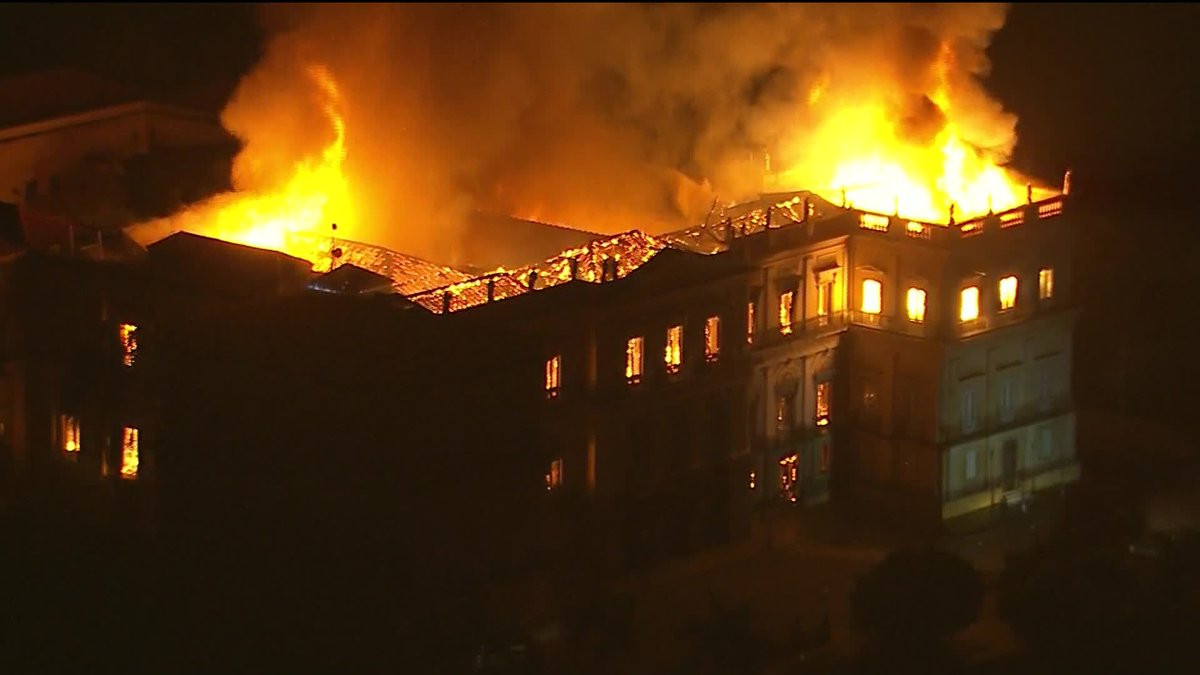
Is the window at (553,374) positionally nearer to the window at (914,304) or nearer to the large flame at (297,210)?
the large flame at (297,210)

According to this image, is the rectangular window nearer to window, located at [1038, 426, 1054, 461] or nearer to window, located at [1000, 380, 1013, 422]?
window, located at [1000, 380, 1013, 422]

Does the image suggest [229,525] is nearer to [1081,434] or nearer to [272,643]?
[272,643]

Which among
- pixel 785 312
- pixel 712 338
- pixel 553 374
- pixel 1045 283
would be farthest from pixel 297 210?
pixel 1045 283

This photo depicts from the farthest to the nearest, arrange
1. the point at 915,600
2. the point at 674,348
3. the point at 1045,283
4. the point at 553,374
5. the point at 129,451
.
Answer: the point at 1045,283 → the point at 674,348 → the point at 553,374 → the point at 129,451 → the point at 915,600

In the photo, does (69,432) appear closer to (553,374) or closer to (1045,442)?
(553,374)

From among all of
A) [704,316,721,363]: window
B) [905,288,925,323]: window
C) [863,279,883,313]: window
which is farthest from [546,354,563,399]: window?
[905,288,925,323]: window

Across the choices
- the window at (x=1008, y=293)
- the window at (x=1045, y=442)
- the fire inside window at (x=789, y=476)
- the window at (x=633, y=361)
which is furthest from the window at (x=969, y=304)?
the window at (x=633, y=361)

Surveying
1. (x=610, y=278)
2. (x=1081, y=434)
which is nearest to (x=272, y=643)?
(x=610, y=278)
